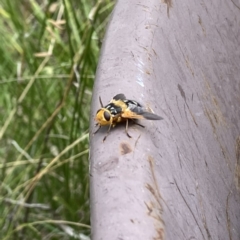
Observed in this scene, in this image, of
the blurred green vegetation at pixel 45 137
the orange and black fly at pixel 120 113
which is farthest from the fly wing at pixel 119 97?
the blurred green vegetation at pixel 45 137

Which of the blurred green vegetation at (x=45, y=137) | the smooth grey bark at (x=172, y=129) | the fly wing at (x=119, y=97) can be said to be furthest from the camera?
the blurred green vegetation at (x=45, y=137)

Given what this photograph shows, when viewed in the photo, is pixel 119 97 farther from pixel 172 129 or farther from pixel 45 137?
pixel 45 137

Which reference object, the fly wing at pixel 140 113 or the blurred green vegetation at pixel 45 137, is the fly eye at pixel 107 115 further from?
the blurred green vegetation at pixel 45 137

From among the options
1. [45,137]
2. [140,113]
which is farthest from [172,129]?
[45,137]

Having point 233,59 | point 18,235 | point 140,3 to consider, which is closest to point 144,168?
point 140,3

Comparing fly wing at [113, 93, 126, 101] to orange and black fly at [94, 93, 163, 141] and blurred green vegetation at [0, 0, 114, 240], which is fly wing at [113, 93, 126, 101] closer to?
orange and black fly at [94, 93, 163, 141]
